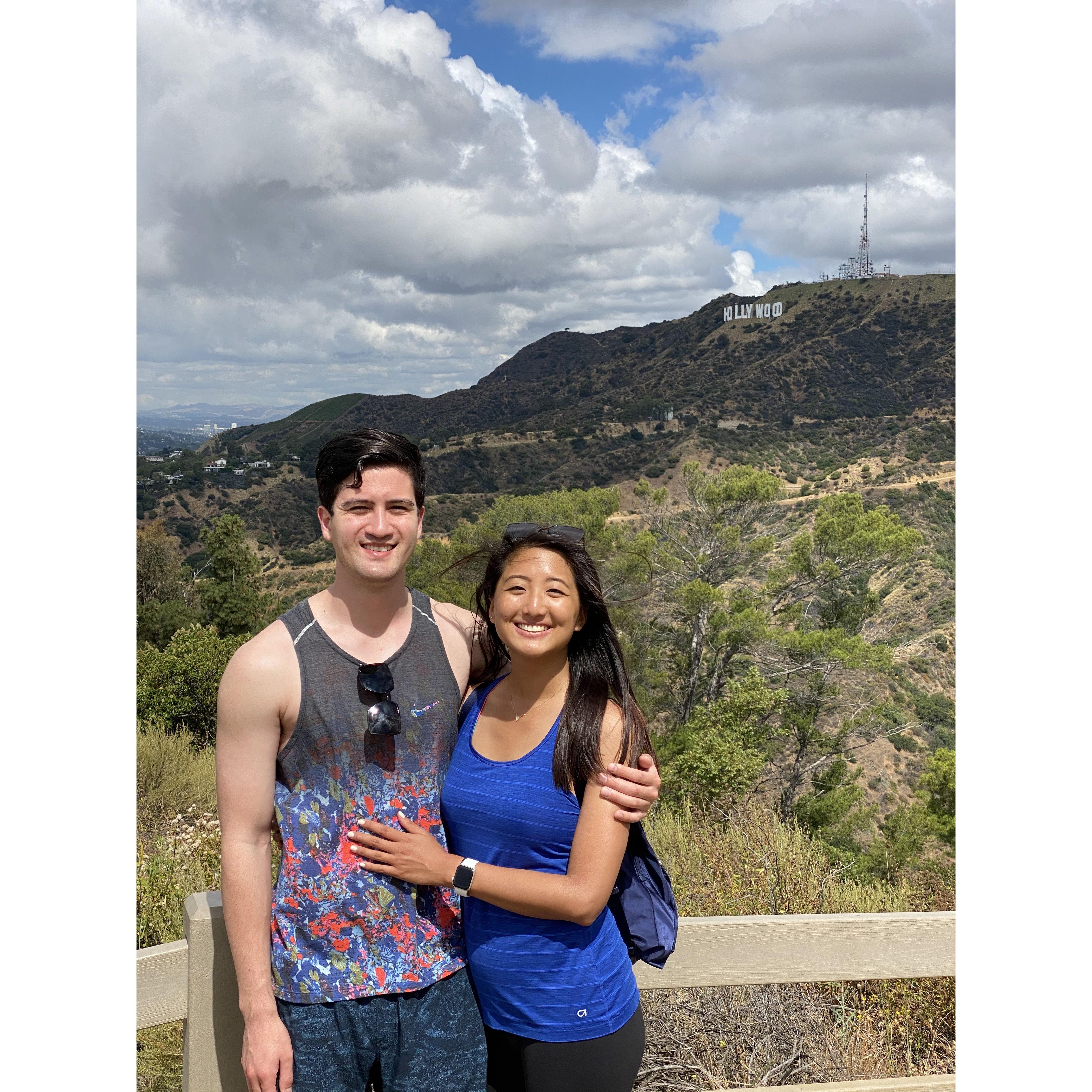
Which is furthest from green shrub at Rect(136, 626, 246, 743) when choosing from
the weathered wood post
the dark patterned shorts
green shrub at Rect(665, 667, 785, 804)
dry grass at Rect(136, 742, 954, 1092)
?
the dark patterned shorts

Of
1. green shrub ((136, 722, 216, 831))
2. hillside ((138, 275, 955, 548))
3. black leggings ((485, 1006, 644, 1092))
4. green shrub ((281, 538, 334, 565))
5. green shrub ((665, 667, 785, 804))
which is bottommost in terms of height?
green shrub ((665, 667, 785, 804))

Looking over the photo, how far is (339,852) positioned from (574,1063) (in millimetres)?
435

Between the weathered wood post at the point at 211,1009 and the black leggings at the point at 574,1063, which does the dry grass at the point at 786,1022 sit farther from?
the weathered wood post at the point at 211,1009

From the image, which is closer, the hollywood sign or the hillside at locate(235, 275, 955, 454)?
the hillside at locate(235, 275, 955, 454)

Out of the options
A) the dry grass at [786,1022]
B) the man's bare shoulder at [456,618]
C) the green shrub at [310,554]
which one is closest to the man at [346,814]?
the man's bare shoulder at [456,618]

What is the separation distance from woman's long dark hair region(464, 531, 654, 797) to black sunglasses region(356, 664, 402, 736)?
19 centimetres

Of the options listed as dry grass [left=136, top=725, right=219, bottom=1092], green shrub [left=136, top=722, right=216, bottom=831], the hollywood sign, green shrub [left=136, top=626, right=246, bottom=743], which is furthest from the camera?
the hollywood sign

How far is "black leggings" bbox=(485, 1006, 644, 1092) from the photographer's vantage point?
124 cm

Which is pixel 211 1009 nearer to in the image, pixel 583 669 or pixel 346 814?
pixel 346 814

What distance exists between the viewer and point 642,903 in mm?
1335

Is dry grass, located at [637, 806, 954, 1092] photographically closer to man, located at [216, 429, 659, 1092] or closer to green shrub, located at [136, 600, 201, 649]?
man, located at [216, 429, 659, 1092]

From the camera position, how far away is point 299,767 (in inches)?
48.0

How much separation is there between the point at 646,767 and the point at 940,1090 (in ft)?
3.21
